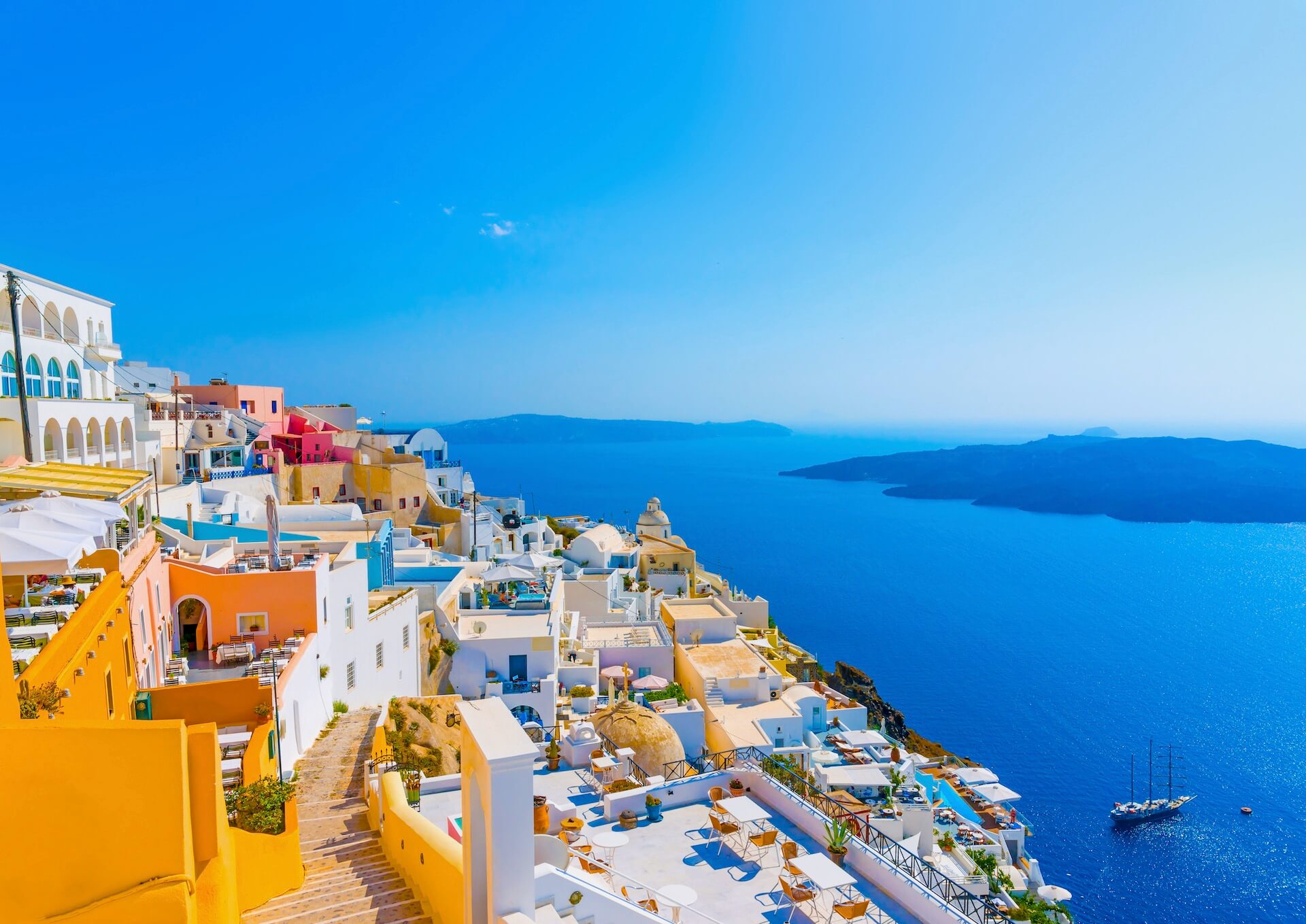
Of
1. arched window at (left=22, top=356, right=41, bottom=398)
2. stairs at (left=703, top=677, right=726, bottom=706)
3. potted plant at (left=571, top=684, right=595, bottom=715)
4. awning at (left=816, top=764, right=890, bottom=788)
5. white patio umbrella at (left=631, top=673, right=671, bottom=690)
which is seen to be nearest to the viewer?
arched window at (left=22, top=356, right=41, bottom=398)

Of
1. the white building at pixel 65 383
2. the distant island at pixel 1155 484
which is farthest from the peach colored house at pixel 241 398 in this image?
the distant island at pixel 1155 484

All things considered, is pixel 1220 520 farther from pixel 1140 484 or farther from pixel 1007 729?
pixel 1007 729

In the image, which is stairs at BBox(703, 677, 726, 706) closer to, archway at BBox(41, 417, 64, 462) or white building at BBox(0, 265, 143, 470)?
white building at BBox(0, 265, 143, 470)

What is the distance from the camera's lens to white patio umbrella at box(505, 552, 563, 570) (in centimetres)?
3056

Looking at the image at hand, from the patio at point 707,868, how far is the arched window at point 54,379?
21061mm

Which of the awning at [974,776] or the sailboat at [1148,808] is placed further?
the sailboat at [1148,808]

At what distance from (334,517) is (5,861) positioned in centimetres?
2362

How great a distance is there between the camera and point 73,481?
42.1 feet

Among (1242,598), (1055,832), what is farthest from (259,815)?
(1242,598)

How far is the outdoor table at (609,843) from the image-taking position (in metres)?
9.68

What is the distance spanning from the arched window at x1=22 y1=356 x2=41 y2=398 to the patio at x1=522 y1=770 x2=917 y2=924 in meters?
19.9

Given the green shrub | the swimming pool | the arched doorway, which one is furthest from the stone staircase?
the swimming pool

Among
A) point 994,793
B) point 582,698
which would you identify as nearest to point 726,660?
point 582,698

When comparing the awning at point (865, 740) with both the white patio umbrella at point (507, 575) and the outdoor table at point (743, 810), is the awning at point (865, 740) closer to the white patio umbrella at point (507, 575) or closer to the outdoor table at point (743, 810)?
the white patio umbrella at point (507, 575)
